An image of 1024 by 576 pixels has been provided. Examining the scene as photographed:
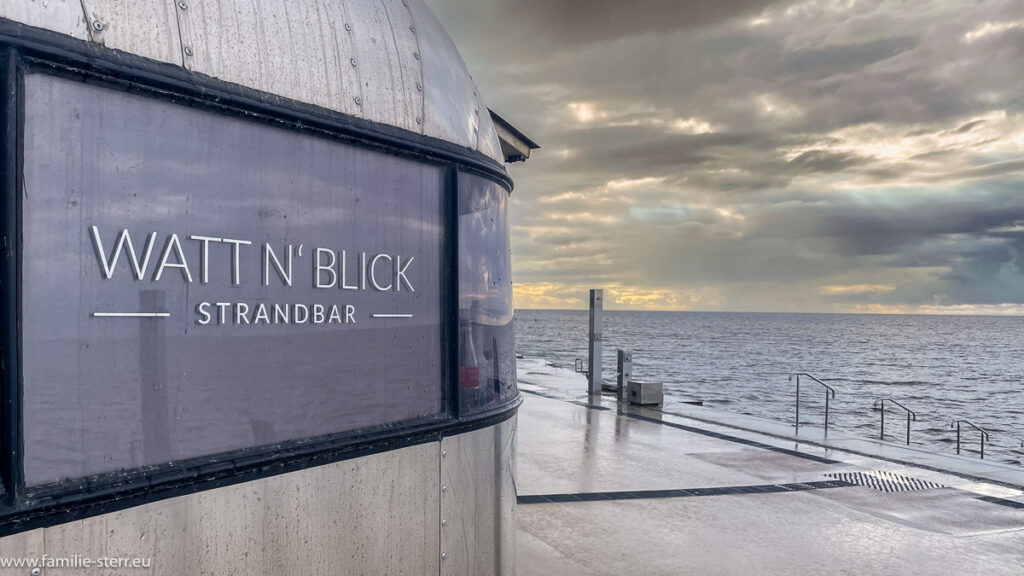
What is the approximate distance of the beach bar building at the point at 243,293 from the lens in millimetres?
2039

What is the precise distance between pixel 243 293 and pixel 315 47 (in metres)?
1.05

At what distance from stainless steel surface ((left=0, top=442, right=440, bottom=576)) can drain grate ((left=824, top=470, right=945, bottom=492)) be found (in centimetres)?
814

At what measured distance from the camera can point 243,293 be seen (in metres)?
2.58

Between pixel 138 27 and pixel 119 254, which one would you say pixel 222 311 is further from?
pixel 138 27

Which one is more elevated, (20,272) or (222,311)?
(20,272)

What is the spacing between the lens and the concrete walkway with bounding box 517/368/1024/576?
255 inches

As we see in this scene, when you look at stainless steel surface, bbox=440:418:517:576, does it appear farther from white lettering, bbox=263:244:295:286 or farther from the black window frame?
white lettering, bbox=263:244:295:286

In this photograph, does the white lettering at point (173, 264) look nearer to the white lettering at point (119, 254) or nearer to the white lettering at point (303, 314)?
the white lettering at point (119, 254)

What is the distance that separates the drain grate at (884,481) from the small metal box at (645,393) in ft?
21.0

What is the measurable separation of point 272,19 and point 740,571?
18.9 feet

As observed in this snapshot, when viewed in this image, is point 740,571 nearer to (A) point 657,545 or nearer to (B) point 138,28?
(A) point 657,545

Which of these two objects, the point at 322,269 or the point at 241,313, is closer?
the point at 241,313

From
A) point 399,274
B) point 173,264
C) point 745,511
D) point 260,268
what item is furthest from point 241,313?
point 745,511

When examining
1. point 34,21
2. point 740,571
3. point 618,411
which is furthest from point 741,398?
point 34,21
